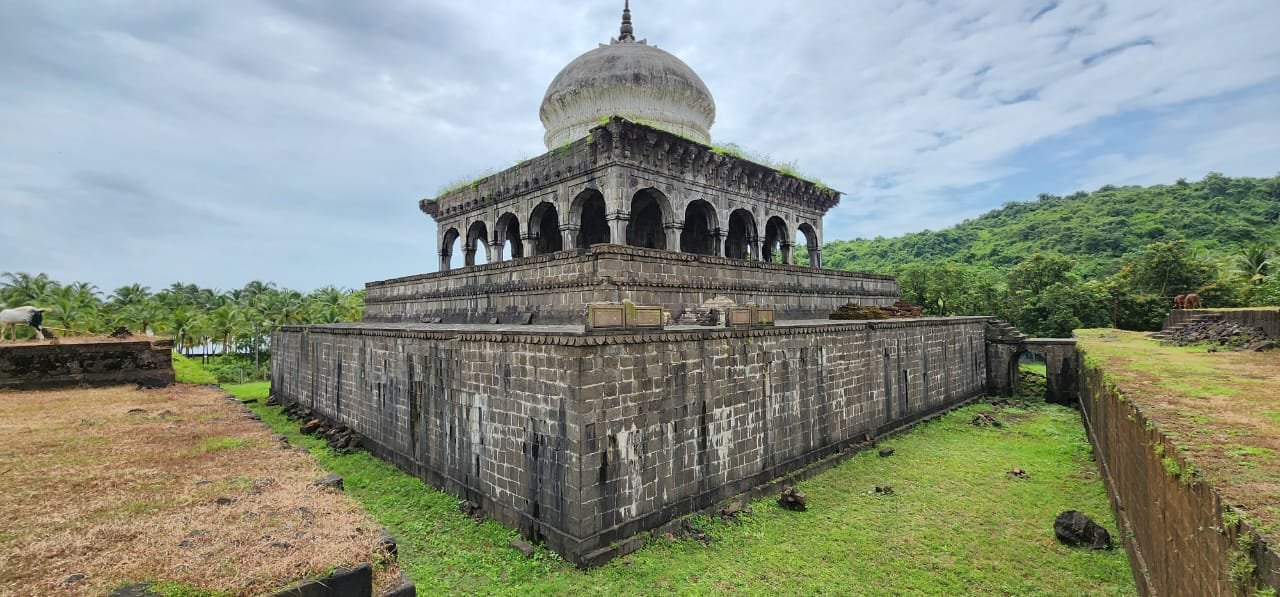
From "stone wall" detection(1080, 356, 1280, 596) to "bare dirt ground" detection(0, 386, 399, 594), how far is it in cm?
584

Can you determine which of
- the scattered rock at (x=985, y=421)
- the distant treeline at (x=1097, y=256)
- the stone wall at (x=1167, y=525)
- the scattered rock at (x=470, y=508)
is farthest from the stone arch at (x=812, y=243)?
the scattered rock at (x=470, y=508)

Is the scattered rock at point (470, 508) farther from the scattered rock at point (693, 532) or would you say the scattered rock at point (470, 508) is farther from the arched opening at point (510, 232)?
the arched opening at point (510, 232)

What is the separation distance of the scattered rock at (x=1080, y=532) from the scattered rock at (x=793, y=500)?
3910 millimetres

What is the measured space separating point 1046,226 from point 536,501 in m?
78.9

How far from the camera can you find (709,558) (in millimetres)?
8102

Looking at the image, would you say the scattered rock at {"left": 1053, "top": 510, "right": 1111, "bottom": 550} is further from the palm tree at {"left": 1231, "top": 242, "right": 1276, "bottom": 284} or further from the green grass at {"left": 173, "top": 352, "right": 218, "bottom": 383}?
the palm tree at {"left": 1231, "top": 242, "right": 1276, "bottom": 284}

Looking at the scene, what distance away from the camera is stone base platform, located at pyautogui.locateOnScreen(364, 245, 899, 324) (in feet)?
40.5

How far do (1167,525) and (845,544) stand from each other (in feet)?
14.2

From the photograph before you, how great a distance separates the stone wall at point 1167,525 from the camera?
3.25m

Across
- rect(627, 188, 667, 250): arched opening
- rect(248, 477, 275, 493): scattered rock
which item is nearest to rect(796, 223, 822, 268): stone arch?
rect(627, 188, 667, 250): arched opening

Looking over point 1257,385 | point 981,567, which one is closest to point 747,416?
point 981,567

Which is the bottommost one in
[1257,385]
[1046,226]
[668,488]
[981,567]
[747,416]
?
[981,567]

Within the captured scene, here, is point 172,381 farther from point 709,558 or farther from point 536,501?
point 709,558

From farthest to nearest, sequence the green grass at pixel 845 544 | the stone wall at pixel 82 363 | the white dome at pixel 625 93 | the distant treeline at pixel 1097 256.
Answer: the distant treeline at pixel 1097 256
the white dome at pixel 625 93
the stone wall at pixel 82 363
the green grass at pixel 845 544
